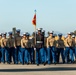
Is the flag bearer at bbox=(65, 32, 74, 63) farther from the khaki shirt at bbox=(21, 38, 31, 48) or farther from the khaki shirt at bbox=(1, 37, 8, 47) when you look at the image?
the khaki shirt at bbox=(1, 37, 8, 47)

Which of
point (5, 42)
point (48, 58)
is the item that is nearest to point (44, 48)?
point (48, 58)

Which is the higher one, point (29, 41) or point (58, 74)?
point (29, 41)

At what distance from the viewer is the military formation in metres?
20.4

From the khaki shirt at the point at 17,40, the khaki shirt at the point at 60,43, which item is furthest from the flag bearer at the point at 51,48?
the khaki shirt at the point at 17,40

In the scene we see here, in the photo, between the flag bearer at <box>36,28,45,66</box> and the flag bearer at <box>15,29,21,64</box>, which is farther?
the flag bearer at <box>15,29,21,64</box>

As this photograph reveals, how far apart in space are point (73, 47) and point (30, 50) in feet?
7.97

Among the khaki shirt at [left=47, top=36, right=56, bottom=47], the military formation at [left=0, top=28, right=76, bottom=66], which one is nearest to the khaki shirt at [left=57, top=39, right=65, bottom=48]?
the military formation at [left=0, top=28, right=76, bottom=66]

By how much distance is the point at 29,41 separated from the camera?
20.5 m

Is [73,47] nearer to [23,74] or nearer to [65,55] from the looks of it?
[65,55]

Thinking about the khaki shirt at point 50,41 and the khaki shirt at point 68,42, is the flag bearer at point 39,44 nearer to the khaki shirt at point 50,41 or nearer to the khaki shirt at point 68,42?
the khaki shirt at point 50,41

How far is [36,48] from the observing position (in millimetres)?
20125

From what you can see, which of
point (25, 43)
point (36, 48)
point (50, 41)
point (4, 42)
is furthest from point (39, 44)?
point (4, 42)

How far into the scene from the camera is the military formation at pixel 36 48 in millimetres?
20375

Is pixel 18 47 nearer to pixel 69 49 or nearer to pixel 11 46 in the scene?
pixel 11 46
